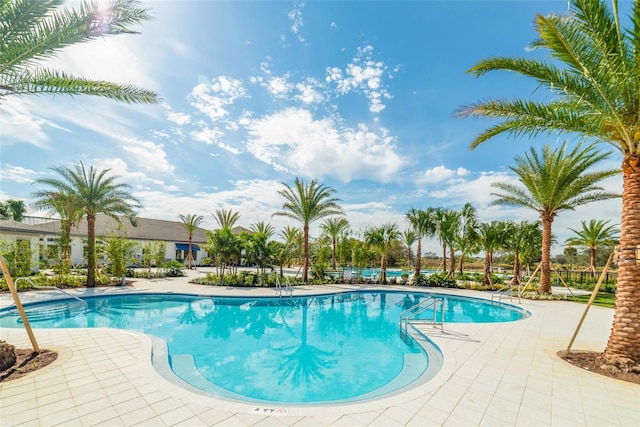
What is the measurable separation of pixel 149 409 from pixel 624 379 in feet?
27.2

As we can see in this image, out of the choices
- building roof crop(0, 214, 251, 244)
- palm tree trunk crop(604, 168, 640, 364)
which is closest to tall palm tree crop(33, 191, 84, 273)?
building roof crop(0, 214, 251, 244)

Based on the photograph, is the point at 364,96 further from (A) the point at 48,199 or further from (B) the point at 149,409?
(A) the point at 48,199

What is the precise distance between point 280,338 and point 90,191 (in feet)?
53.7

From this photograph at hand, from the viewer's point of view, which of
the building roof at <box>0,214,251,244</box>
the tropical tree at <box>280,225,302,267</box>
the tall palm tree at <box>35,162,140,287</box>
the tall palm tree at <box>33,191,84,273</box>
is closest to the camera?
the tall palm tree at <box>35,162,140,287</box>

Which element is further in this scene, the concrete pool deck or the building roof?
the building roof

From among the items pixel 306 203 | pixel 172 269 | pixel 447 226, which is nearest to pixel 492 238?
pixel 447 226

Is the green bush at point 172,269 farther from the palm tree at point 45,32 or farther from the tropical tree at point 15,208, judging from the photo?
the tropical tree at point 15,208

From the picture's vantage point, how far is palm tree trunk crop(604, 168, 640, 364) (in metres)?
5.74

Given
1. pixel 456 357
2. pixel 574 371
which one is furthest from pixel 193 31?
pixel 574 371

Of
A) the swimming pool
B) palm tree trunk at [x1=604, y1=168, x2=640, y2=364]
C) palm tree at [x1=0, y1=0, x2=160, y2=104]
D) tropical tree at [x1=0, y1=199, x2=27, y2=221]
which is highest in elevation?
palm tree at [x1=0, y1=0, x2=160, y2=104]

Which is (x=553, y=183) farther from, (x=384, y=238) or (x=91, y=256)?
(x=91, y=256)

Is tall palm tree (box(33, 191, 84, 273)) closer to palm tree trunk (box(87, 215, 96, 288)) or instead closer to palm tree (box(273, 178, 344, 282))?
palm tree trunk (box(87, 215, 96, 288))

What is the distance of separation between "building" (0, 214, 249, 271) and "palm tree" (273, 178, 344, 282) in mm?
9024

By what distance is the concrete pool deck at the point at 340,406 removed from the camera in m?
A: 3.83
